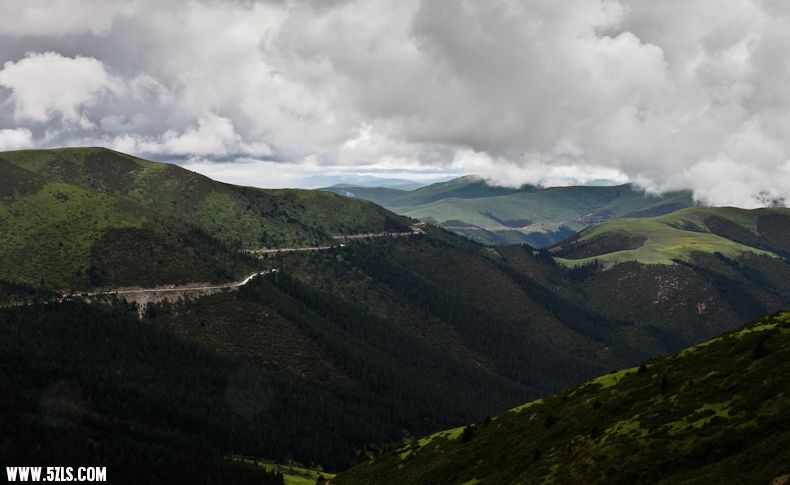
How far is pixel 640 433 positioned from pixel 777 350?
20005mm

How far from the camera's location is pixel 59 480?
133 m

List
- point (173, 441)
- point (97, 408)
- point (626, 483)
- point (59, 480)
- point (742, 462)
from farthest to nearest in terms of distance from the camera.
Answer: point (97, 408)
point (173, 441)
point (59, 480)
point (626, 483)
point (742, 462)

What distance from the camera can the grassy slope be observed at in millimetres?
55781

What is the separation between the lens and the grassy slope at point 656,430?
5578 cm

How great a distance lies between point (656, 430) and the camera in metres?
66.8

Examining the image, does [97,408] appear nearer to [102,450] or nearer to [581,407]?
[102,450]

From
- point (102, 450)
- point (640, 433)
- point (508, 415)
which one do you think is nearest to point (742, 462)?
point (640, 433)

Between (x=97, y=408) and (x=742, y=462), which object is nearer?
(x=742, y=462)

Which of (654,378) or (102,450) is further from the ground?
(654,378)

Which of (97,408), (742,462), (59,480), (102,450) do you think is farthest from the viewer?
(97,408)

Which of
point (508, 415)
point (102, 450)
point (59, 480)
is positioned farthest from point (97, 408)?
point (508, 415)

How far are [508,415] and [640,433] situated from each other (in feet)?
146

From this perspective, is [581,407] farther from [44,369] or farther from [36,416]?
[44,369]

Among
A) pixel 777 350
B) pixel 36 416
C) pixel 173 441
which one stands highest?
pixel 777 350
